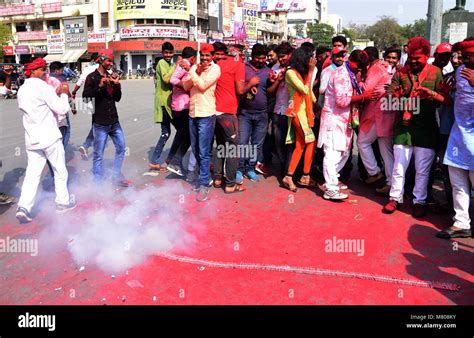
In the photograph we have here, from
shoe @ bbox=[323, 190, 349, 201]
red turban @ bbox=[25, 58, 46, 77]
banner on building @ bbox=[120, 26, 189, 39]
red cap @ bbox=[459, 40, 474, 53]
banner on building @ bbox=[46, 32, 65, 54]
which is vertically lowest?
shoe @ bbox=[323, 190, 349, 201]

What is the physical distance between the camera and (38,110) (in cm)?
471

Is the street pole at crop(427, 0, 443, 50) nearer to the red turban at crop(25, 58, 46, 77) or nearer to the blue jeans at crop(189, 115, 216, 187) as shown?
the blue jeans at crop(189, 115, 216, 187)

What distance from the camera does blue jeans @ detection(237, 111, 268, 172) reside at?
6.06m

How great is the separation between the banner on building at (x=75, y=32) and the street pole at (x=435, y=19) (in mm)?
42043

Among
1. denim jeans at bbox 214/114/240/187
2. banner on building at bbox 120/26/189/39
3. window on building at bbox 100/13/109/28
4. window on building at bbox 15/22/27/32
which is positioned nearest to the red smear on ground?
denim jeans at bbox 214/114/240/187

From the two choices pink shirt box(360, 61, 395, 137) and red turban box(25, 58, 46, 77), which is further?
pink shirt box(360, 61, 395, 137)

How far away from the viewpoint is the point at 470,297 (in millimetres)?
3186

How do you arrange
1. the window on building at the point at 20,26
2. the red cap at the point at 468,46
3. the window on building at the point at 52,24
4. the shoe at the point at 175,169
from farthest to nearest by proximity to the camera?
1. the window on building at the point at 20,26
2. the window on building at the point at 52,24
3. the shoe at the point at 175,169
4. the red cap at the point at 468,46

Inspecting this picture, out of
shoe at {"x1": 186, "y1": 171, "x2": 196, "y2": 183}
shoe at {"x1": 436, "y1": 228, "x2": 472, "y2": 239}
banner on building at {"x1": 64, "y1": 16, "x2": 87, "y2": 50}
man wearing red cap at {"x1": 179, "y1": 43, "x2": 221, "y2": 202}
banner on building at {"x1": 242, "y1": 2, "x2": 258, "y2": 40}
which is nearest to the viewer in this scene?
shoe at {"x1": 436, "y1": 228, "x2": 472, "y2": 239}

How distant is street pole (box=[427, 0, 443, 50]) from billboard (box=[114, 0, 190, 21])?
1537 inches

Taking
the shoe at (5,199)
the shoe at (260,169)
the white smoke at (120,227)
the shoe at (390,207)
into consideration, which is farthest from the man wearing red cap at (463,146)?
the shoe at (5,199)

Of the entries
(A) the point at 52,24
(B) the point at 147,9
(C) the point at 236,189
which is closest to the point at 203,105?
(C) the point at 236,189

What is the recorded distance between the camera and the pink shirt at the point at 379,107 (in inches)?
205

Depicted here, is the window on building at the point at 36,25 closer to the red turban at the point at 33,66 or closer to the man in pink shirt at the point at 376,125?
the red turban at the point at 33,66
